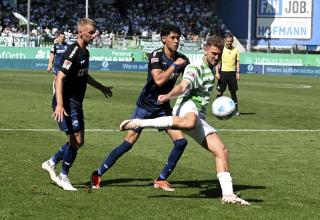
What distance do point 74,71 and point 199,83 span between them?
5.55ft

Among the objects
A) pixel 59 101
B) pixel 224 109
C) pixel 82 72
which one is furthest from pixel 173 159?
pixel 59 101

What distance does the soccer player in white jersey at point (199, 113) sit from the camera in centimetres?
987

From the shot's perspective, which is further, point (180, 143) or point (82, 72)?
point (180, 143)

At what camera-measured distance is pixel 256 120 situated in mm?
22250

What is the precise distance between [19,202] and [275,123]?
1248 cm

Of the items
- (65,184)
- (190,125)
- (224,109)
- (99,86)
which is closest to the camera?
(190,125)

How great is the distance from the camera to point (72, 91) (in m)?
11.0

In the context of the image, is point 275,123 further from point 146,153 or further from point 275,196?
point 275,196

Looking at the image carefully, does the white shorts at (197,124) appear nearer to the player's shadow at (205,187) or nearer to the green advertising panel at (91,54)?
the player's shadow at (205,187)

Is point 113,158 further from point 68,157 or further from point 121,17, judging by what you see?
point 121,17

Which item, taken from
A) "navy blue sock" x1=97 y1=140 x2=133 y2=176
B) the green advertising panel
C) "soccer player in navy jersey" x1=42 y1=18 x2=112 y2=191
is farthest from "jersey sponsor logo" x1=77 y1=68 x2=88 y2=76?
the green advertising panel

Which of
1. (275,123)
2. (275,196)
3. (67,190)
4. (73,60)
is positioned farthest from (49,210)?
(275,123)

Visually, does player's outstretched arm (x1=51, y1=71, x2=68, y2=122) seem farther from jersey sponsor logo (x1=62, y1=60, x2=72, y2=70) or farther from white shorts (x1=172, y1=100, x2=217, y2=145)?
white shorts (x1=172, y1=100, x2=217, y2=145)

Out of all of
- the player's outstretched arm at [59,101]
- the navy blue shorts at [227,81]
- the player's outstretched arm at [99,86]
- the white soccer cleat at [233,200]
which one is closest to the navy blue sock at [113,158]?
the player's outstretched arm at [99,86]
